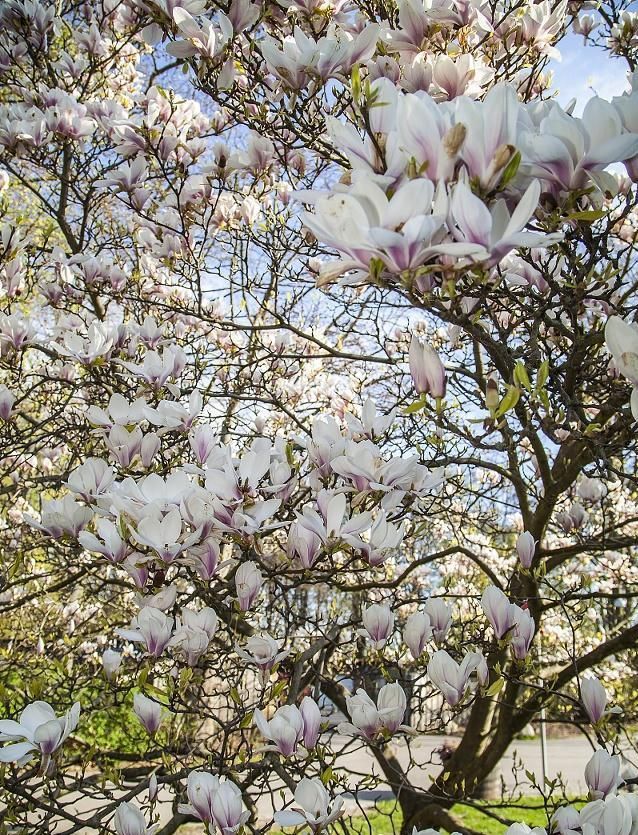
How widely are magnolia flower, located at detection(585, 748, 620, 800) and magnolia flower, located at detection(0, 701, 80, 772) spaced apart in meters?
1.08

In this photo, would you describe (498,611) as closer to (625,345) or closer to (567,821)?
(567,821)

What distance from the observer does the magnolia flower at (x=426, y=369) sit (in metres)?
1.22

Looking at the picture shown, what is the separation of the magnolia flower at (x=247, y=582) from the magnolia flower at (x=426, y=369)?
24.2 inches

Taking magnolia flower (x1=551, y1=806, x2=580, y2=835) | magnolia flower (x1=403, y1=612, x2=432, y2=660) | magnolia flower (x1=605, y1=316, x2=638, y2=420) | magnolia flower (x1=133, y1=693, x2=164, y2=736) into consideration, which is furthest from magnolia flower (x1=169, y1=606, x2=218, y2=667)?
A: magnolia flower (x1=605, y1=316, x2=638, y2=420)

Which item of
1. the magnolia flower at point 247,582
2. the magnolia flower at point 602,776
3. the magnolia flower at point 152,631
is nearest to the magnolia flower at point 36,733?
the magnolia flower at point 152,631

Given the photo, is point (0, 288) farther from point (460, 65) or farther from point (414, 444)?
point (460, 65)

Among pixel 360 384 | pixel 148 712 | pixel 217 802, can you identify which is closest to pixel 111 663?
pixel 148 712

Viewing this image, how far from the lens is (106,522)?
145 cm

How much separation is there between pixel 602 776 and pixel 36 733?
45.4 inches

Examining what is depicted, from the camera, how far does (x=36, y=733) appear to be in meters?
1.30

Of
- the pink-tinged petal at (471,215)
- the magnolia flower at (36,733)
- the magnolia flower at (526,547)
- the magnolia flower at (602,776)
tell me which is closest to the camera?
the pink-tinged petal at (471,215)

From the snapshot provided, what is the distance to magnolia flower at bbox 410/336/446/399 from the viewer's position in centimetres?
122

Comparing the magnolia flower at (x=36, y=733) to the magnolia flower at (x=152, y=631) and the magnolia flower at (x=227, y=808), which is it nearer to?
the magnolia flower at (x=152, y=631)

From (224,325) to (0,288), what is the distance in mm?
935
